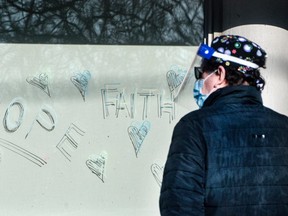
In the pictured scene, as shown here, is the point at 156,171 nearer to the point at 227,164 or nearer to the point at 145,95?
the point at 145,95

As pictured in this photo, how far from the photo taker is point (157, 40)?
16.1 feet

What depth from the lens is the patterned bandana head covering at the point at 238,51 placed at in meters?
2.25

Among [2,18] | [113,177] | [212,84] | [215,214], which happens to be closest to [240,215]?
[215,214]

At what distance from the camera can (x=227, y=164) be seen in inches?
80.2

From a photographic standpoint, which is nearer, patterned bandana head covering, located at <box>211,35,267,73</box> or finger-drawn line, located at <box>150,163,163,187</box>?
patterned bandana head covering, located at <box>211,35,267,73</box>

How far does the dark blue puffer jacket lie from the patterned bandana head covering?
0.12m

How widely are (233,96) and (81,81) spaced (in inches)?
108

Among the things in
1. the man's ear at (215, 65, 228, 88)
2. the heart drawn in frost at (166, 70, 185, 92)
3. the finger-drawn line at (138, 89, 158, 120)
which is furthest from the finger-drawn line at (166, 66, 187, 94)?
the man's ear at (215, 65, 228, 88)

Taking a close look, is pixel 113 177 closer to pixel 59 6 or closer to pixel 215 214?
pixel 59 6

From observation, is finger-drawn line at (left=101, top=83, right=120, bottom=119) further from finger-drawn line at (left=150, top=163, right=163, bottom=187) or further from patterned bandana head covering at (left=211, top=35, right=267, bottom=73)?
patterned bandana head covering at (left=211, top=35, right=267, bottom=73)

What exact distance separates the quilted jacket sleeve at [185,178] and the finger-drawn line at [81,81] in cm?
281

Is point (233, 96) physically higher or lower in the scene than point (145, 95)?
higher

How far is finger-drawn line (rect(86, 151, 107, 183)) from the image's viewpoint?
188 inches

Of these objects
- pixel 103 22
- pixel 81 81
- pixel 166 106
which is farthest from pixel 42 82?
pixel 166 106
